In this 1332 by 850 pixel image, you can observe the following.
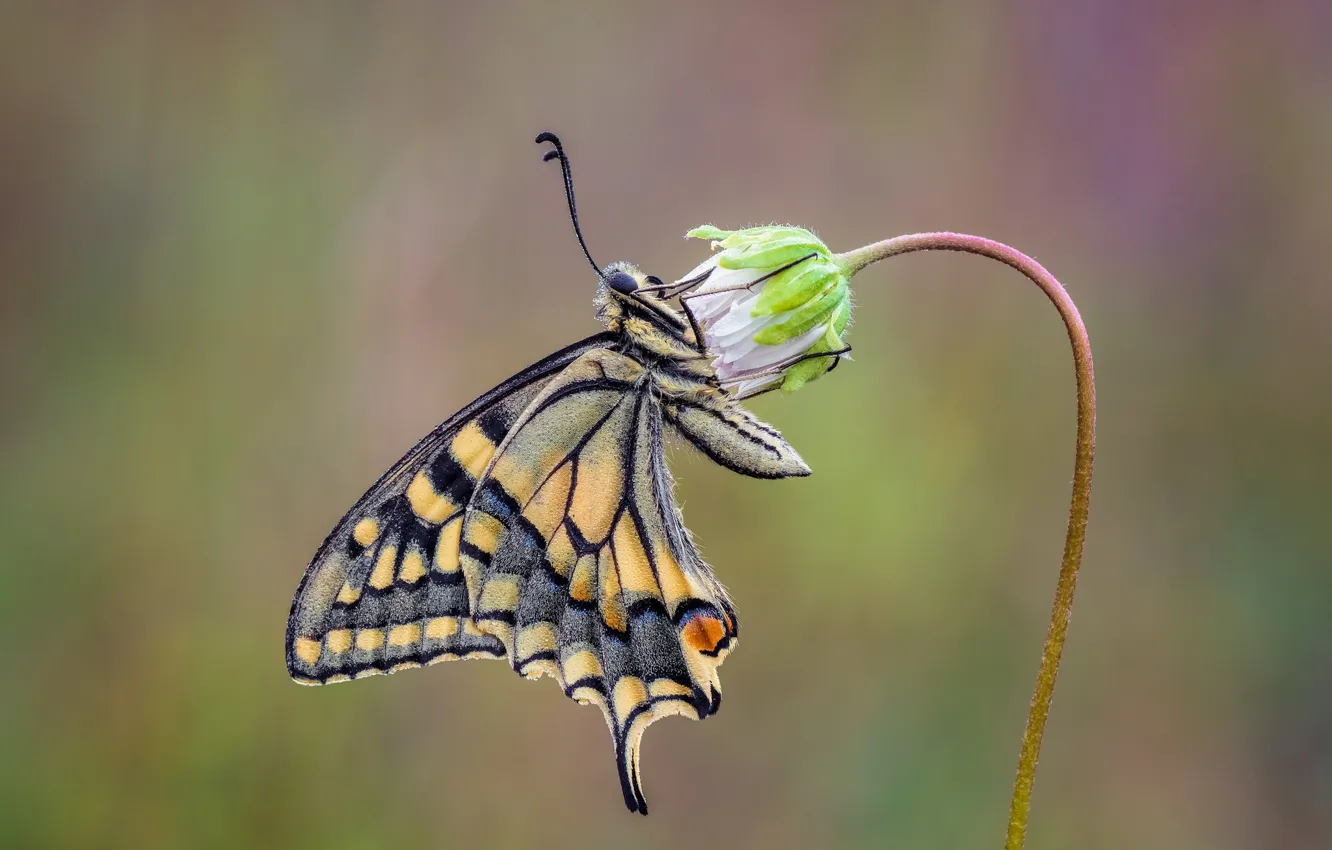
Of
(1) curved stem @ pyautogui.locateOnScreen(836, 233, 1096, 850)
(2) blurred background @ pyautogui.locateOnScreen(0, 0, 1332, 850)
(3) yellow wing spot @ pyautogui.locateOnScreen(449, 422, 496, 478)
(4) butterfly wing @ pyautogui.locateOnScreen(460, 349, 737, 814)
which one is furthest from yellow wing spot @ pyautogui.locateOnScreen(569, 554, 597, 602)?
(2) blurred background @ pyautogui.locateOnScreen(0, 0, 1332, 850)

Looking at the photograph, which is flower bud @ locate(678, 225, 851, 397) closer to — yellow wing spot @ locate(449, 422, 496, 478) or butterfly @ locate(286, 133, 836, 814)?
butterfly @ locate(286, 133, 836, 814)

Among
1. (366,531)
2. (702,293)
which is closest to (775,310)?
(702,293)

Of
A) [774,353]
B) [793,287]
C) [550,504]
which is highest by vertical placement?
[793,287]

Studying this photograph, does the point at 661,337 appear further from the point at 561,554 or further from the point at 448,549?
the point at 448,549

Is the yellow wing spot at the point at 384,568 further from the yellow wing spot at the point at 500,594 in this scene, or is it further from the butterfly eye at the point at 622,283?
the butterfly eye at the point at 622,283
